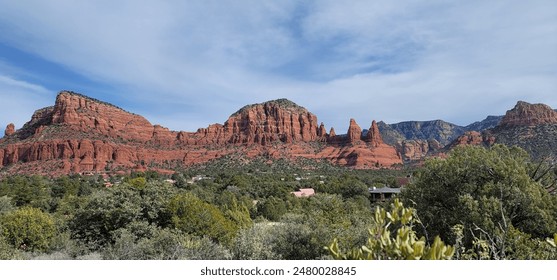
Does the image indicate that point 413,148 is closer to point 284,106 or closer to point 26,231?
point 284,106

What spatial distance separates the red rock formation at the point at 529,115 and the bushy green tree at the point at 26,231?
110 m

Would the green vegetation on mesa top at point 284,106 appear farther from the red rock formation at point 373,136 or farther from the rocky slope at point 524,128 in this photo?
the rocky slope at point 524,128

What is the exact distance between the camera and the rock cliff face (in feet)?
348

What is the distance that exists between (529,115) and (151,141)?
388 feet

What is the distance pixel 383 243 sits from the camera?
297 cm

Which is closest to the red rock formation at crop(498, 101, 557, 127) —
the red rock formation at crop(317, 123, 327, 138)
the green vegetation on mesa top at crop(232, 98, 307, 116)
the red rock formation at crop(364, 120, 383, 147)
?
the red rock formation at crop(364, 120, 383, 147)

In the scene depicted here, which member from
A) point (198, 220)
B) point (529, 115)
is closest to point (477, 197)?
point (198, 220)

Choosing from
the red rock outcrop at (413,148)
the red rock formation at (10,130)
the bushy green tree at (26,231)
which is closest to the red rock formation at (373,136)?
the red rock outcrop at (413,148)

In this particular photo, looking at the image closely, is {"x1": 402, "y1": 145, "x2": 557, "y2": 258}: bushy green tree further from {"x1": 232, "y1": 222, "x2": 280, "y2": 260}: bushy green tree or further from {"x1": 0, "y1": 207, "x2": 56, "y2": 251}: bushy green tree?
{"x1": 0, "y1": 207, "x2": 56, "y2": 251}: bushy green tree

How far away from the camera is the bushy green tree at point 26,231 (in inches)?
746
